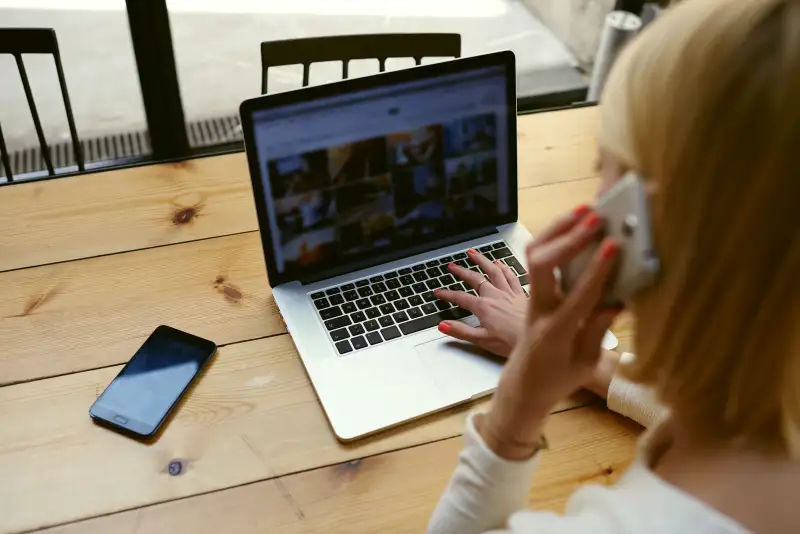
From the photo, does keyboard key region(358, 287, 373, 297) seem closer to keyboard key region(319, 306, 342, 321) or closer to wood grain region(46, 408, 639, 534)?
keyboard key region(319, 306, 342, 321)

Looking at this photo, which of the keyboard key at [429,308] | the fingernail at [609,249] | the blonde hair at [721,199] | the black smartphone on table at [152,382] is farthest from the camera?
the keyboard key at [429,308]

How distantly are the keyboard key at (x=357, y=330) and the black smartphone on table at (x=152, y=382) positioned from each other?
6.5 inches

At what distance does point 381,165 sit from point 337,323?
0.20 meters

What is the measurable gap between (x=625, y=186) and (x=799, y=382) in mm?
Answer: 186

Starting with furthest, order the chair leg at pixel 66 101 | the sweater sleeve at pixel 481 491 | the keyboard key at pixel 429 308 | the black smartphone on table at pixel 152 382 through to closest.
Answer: the chair leg at pixel 66 101 → the keyboard key at pixel 429 308 → the black smartphone on table at pixel 152 382 → the sweater sleeve at pixel 481 491

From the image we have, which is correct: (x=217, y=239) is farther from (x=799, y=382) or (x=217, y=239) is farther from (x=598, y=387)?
(x=799, y=382)

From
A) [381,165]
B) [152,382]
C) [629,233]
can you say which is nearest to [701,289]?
[629,233]

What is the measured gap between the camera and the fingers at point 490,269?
3.05 feet

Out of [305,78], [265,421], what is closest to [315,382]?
[265,421]

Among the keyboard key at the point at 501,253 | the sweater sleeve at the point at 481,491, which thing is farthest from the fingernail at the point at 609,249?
the keyboard key at the point at 501,253

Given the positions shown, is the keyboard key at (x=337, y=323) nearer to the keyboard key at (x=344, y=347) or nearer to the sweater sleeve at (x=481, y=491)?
the keyboard key at (x=344, y=347)

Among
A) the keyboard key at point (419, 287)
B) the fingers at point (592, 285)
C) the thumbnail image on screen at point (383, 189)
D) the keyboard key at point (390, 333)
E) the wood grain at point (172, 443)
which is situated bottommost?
the wood grain at point (172, 443)

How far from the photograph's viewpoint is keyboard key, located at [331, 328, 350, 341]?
0.88 meters

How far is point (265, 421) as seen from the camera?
0.81 metres
